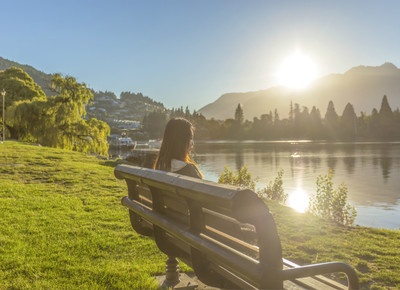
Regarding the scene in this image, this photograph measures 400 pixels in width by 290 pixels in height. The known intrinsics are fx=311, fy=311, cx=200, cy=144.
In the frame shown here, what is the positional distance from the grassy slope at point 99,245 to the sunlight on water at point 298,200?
15.9 feet

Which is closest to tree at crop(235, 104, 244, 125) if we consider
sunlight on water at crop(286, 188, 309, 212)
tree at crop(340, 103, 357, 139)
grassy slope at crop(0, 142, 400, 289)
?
tree at crop(340, 103, 357, 139)

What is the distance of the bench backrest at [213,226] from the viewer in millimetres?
1556

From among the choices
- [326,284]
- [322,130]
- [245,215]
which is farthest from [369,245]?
[322,130]

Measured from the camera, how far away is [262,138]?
462 ft

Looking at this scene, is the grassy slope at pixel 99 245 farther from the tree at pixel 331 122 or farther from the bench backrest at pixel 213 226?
the tree at pixel 331 122

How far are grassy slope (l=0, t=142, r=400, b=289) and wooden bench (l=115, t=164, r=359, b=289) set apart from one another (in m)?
1.24

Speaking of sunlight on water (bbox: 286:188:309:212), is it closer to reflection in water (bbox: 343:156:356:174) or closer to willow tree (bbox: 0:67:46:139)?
reflection in water (bbox: 343:156:356:174)

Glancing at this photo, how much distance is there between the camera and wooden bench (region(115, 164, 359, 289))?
1563mm

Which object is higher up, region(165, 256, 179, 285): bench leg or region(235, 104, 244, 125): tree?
region(235, 104, 244, 125): tree

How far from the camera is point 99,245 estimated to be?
5.14 m

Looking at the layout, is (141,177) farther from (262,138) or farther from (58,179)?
(262,138)

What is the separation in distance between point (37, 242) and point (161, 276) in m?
2.46

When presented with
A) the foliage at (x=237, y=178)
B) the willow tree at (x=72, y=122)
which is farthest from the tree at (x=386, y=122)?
the foliage at (x=237, y=178)

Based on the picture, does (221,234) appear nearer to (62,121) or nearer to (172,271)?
(172,271)
